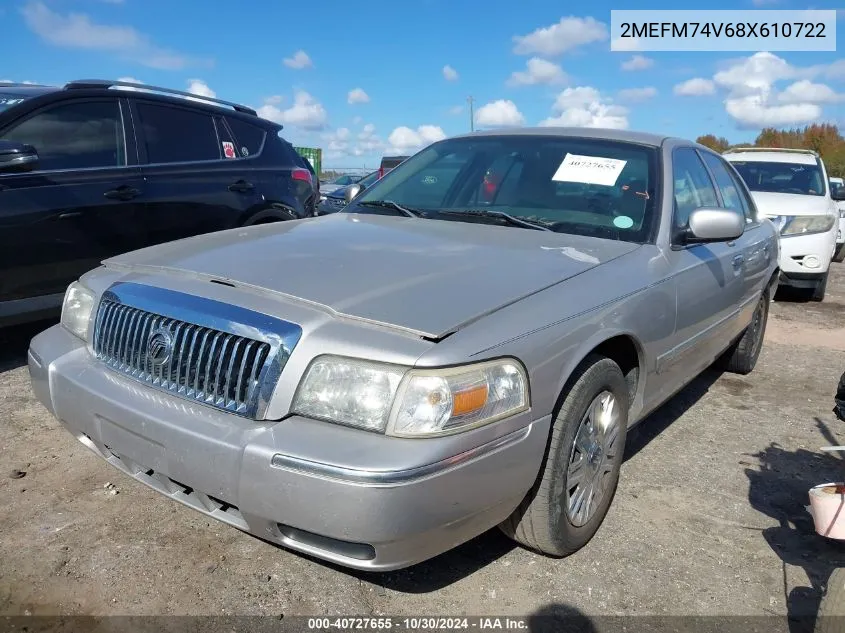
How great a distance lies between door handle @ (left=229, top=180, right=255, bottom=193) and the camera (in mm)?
5394

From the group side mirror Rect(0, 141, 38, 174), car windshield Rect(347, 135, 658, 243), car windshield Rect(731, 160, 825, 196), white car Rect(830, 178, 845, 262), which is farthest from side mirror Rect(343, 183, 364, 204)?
white car Rect(830, 178, 845, 262)

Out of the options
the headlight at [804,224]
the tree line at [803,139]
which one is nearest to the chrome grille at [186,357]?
the headlight at [804,224]

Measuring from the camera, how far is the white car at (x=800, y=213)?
25.2ft

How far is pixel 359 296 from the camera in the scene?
222 cm

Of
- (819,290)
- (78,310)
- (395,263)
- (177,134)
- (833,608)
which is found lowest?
(819,290)

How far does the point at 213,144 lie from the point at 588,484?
13.3ft

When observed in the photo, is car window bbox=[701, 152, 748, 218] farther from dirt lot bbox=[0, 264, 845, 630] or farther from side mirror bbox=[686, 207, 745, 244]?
dirt lot bbox=[0, 264, 845, 630]

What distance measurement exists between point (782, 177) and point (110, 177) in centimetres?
798

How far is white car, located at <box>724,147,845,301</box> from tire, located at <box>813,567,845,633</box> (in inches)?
227

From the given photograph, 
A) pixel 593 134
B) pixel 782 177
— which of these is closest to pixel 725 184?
pixel 593 134

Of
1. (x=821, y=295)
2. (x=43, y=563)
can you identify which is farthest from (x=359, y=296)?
(x=821, y=295)

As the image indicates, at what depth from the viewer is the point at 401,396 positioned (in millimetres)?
1939

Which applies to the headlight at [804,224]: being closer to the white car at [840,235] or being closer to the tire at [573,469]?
the white car at [840,235]

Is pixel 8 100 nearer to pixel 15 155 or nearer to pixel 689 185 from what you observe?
pixel 15 155
